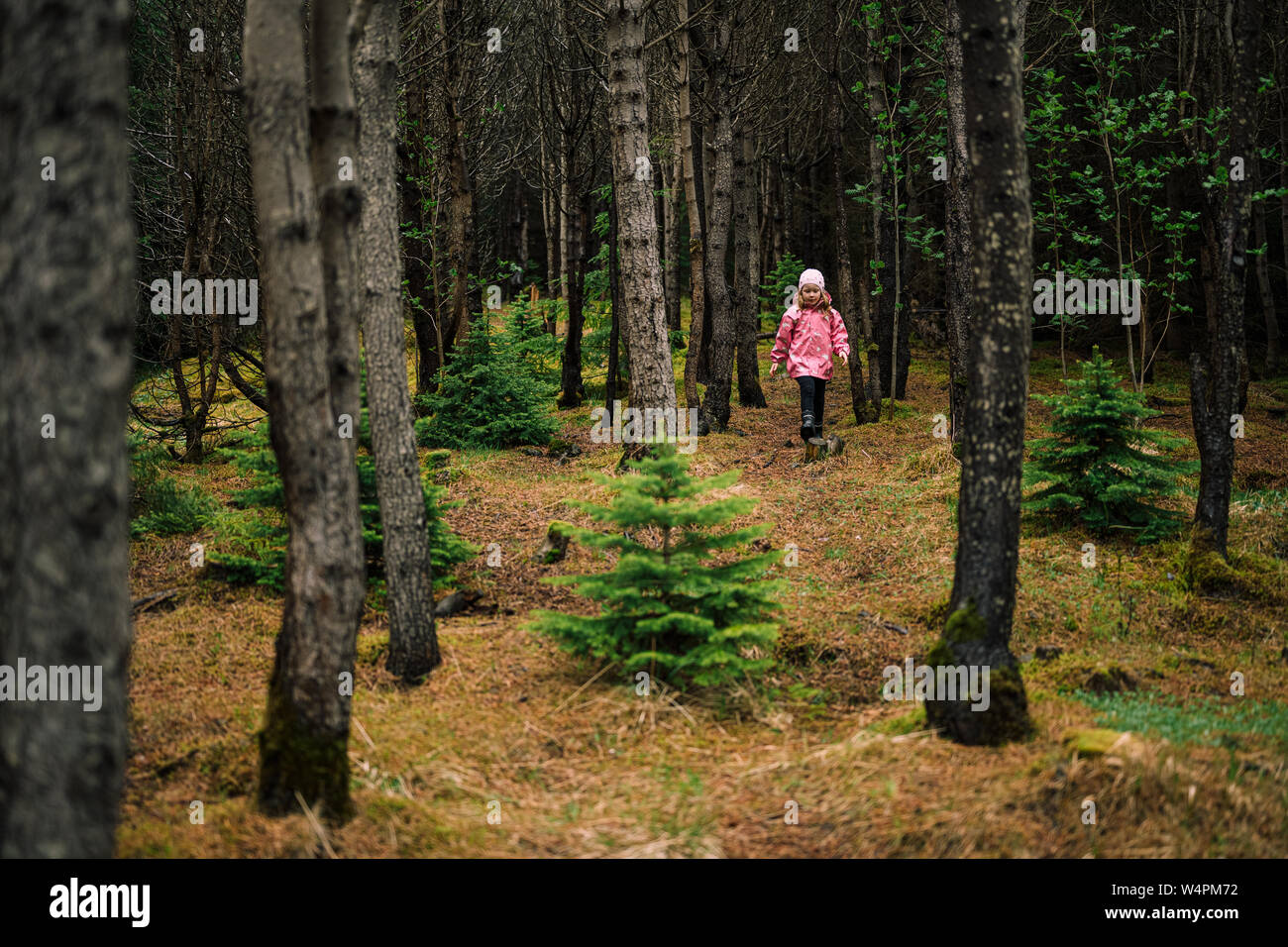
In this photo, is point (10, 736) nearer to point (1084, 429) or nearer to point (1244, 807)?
point (1244, 807)

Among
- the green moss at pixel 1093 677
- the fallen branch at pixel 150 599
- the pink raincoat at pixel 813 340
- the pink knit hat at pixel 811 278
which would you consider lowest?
the green moss at pixel 1093 677

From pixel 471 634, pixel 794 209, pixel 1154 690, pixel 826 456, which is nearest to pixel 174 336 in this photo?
pixel 471 634

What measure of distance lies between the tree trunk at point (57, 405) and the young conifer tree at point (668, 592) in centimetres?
315

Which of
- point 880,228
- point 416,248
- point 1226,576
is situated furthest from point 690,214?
point 1226,576

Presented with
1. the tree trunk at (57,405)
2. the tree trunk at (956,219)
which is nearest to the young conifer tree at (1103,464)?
the tree trunk at (956,219)

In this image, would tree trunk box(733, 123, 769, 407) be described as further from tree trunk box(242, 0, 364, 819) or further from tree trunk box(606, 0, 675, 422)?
tree trunk box(242, 0, 364, 819)

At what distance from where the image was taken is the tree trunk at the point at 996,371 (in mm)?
4887

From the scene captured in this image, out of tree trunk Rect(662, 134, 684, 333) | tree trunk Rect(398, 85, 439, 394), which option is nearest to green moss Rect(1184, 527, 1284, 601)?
tree trunk Rect(398, 85, 439, 394)

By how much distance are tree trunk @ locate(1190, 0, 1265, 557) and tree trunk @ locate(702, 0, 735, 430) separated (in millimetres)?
7028

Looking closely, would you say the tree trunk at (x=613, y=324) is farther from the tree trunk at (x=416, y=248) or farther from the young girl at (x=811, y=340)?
the young girl at (x=811, y=340)

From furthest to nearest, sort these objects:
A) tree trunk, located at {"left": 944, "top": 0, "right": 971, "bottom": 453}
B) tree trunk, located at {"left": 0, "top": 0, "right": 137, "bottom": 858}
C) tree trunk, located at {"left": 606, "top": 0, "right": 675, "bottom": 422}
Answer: tree trunk, located at {"left": 944, "top": 0, "right": 971, "bottom": 453} < tree trunk, located at {"left": 606, "top": 0, "right": 675, "bottom": 422} < tree trunk, located at {"left": 0, "top": 0, "right": 137, "bottom": 858}

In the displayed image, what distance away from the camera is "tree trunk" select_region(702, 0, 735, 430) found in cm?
1348

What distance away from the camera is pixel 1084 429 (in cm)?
806
